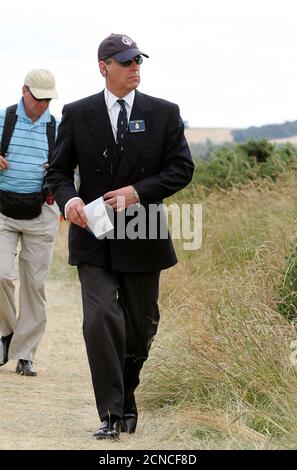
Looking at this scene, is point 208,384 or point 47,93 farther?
point 47,93

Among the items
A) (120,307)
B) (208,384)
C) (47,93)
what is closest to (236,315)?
(208,384)

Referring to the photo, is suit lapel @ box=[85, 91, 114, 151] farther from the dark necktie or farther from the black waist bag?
the black waist bag

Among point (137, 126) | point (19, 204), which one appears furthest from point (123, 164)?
point (19, 204)

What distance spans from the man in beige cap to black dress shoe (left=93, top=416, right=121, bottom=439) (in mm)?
2539

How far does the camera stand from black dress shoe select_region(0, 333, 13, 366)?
32.3 ft

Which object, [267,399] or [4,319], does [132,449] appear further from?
[4,319]

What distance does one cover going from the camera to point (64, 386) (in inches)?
367

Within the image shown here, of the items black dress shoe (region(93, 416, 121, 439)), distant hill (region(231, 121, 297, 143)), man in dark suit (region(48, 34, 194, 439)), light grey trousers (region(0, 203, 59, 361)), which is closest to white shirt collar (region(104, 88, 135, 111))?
man in dark suit (region(48, 34, 194, 439))

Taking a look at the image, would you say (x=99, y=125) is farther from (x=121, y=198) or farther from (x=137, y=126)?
(x=121, y=198)

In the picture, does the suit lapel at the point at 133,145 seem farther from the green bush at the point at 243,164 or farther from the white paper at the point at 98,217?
the green bush at the point at 243,164

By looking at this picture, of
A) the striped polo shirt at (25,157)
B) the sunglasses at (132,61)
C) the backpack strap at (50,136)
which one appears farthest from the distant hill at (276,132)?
the sunglasses at (132,61)

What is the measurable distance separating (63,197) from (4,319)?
291 centimetres

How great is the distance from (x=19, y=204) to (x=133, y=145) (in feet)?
7.86

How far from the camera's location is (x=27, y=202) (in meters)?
9.48
